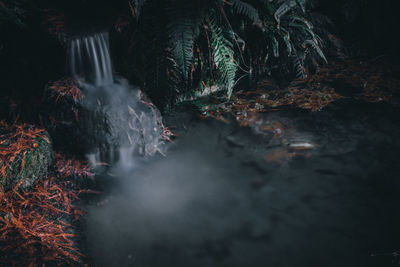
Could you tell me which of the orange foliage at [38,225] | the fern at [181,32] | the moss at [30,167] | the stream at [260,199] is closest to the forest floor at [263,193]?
the stream at [260,199]

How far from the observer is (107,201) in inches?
80.7

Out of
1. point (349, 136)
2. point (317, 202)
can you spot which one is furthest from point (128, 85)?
point (349, 136)

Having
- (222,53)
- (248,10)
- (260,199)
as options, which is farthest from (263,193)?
(248,10)

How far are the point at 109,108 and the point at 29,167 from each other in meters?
0.78

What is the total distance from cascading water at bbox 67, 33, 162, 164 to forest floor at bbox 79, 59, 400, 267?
194 millimetres

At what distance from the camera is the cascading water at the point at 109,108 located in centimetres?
234

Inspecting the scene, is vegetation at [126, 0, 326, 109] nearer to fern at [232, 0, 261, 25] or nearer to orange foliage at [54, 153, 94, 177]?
fern at [232, 0, 261, 25]

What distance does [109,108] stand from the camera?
2361 mm

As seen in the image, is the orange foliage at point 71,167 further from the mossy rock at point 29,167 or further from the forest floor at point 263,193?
the forest floor at point 263,193

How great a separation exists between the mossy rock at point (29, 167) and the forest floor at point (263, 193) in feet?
1.46

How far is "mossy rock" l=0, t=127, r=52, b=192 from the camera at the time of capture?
1774mm

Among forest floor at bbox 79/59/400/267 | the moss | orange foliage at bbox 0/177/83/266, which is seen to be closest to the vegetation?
forest floor at bbox 79/59/400/267

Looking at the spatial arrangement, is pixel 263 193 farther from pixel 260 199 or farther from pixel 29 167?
pixel 29 167

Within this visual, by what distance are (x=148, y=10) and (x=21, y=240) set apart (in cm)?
214
